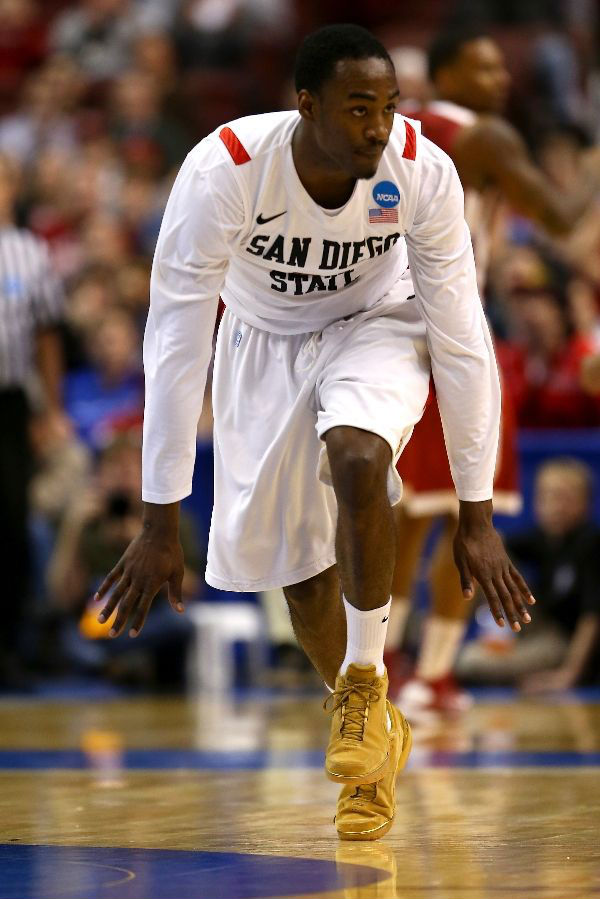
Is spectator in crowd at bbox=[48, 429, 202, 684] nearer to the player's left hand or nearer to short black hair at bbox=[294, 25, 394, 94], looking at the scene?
the player's left hand

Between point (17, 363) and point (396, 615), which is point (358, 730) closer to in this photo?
point (396, 615)

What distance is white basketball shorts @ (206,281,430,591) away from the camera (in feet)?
11.5

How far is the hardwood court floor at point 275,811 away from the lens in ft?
8.76

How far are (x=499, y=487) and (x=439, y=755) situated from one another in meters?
1.48

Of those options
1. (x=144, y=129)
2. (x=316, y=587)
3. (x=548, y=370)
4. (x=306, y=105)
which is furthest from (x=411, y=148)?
(x=144, y=129)

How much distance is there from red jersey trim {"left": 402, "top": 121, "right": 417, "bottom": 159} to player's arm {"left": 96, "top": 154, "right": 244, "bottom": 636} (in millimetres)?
352

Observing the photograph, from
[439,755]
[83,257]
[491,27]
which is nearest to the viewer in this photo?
[439,755]

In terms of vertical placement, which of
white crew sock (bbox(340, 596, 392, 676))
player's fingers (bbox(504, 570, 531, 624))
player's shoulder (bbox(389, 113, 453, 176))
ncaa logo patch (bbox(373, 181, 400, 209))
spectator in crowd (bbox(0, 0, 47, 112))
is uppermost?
player's shoulder (bbox(389, 113, 453, 176))

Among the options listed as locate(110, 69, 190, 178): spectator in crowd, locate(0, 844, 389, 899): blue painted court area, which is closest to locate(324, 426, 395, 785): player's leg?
locate(0, 844, 389, 899): blue painted court area

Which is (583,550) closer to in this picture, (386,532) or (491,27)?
(386,532)

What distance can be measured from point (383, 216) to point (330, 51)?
14.1 inches

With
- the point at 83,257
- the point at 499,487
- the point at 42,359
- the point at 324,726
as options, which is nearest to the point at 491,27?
the point at 83,257

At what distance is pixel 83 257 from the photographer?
10109 mm

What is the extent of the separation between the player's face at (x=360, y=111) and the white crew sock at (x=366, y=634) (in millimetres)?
865
